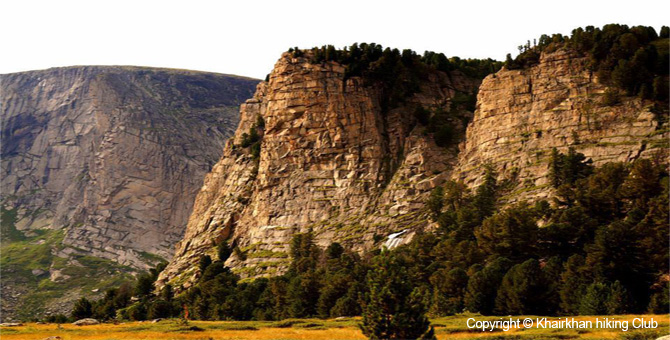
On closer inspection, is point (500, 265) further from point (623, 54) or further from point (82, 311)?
point (82, 311)

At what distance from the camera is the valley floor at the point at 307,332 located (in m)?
51.4

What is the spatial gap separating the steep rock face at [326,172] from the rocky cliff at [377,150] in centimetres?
19

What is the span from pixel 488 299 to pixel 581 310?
1156cm

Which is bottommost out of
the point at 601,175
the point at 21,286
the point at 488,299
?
the point at 21,286

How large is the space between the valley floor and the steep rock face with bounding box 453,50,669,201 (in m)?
34.0

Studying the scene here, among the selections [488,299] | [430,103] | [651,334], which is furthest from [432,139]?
[651,334]

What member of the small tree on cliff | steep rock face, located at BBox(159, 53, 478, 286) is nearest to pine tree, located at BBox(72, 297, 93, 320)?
steep rock face, located at BBox(159, 53, 478, 286)

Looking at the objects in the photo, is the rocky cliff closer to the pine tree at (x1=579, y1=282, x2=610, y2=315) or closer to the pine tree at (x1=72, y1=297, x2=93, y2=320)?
the pine tree at (x1=72, y1=297, x2=93, y2=320)

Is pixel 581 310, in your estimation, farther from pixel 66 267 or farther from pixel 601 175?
pixel 66 267

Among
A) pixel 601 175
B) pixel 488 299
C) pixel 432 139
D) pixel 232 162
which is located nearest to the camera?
pixel 488 299

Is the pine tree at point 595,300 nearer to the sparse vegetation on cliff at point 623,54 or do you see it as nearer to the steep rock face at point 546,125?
the steep rock face at point 546,125

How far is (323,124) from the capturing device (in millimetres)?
117125

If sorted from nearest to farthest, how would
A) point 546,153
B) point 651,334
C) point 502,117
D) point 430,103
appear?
1. point 651,334
2. point 546,153
3. point 502,117
4. point 430,103

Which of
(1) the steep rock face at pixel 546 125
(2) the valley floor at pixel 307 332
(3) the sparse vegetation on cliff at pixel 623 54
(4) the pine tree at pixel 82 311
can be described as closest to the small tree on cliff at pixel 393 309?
(2) the valley floor at pixel 307 332
